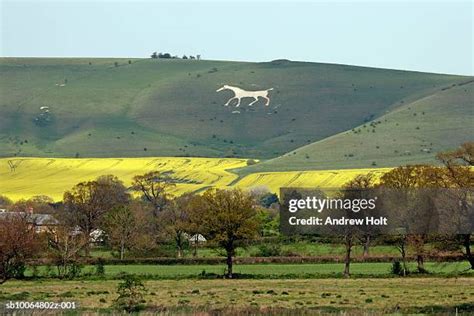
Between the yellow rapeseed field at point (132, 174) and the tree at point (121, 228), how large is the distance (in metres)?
34.1

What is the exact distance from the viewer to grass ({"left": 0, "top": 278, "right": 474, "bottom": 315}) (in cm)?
3178

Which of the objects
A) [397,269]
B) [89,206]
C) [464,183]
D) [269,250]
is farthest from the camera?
[89,206]

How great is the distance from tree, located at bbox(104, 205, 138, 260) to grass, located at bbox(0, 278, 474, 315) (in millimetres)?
14411

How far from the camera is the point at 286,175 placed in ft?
375

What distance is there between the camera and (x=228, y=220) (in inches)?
1987

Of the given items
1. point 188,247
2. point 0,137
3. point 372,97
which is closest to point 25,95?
point 0,137

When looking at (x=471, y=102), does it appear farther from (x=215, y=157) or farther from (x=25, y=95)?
(x=25, y=95)

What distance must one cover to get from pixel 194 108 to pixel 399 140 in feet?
155

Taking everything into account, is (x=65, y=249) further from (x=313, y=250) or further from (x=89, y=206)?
(x=89, y=206)

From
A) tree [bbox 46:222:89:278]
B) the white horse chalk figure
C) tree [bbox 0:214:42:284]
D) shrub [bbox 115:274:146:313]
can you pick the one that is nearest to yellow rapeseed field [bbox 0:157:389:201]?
the white horse chalk figure
